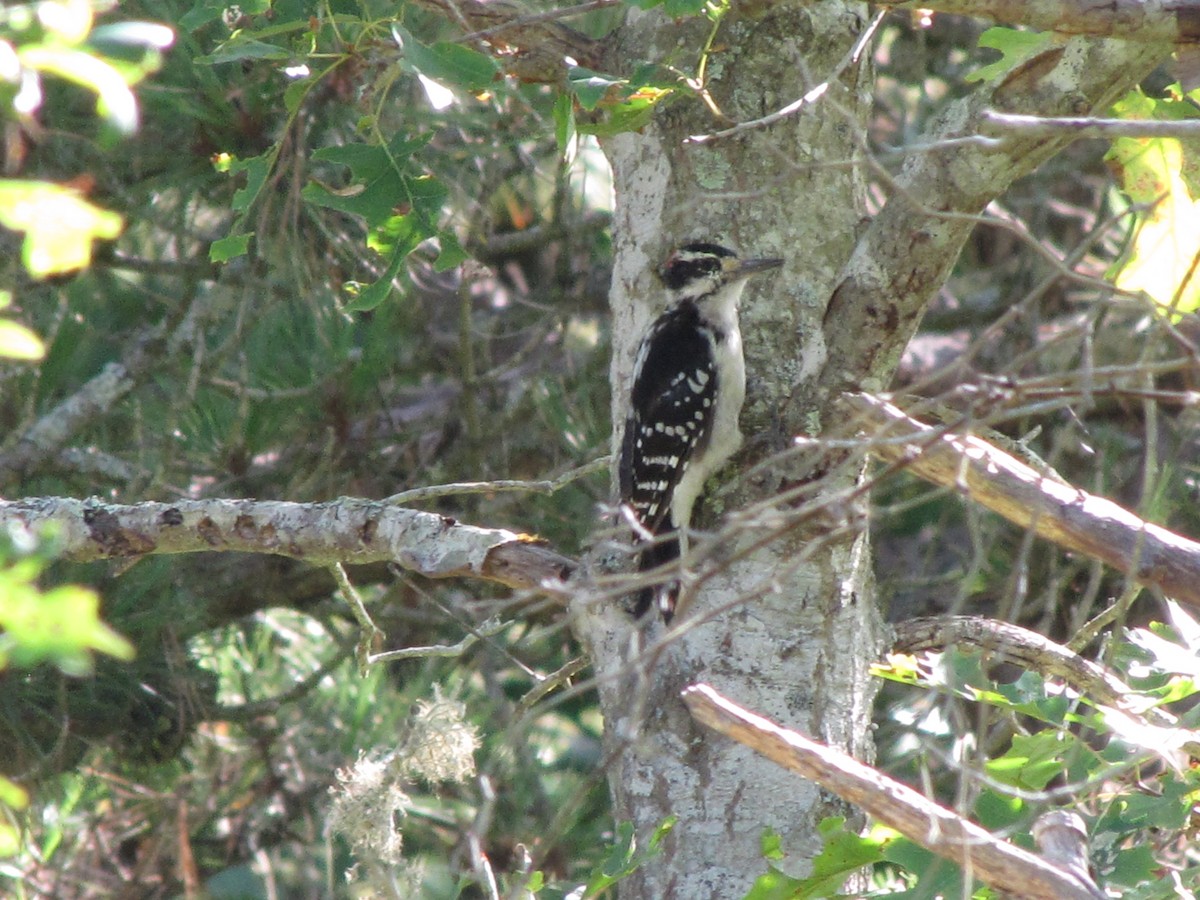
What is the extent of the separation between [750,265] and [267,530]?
1.15 metres

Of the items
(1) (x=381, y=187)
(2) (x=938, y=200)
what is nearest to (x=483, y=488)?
(1) (x=381, y=187)

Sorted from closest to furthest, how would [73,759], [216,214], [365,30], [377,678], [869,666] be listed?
[365,30] → [869,666] → [73,759] → [216,214] → [377,678]

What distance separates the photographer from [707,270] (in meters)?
3.16

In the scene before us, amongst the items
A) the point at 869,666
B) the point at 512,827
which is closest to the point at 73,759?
the point at 512,827

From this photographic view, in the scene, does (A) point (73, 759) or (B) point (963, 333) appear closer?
(A) point (73, 759)

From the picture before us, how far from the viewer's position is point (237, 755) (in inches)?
188

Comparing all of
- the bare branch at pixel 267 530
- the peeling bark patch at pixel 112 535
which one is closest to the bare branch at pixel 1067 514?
the bare branch at pixel 267 530

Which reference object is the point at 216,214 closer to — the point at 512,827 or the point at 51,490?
the point at 51,490

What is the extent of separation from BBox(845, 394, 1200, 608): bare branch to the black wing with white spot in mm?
1174

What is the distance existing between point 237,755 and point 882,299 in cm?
314

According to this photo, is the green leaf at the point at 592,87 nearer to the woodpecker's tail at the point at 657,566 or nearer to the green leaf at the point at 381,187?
the green leaf at the point at 381,187

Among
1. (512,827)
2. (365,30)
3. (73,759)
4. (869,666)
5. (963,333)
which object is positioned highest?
(365,30)

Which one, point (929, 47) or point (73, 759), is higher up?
point (929, 47)

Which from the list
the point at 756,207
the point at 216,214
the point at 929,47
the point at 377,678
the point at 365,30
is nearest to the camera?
the point at 365,30
